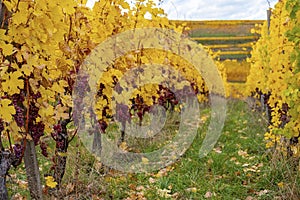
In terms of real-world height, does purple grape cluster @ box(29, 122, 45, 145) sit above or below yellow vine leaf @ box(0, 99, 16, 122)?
below

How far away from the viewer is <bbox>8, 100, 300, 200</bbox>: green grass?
390cm

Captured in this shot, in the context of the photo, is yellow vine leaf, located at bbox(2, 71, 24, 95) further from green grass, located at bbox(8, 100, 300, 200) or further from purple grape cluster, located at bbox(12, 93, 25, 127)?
green grass, located at bbox(8, 100, 300, 200)

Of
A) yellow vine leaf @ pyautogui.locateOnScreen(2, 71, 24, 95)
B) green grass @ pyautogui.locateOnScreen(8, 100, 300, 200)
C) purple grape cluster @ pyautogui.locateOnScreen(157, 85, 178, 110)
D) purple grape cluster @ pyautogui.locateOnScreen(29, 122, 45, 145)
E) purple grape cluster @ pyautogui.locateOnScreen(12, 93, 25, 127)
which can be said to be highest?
yellow vine leaf @ pyautogui.locateOnScreen(2, 71, 24, 95)

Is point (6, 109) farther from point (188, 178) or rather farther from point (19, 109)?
point (188, 178)

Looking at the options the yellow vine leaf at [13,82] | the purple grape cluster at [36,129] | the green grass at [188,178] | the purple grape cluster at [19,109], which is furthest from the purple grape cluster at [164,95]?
the yellow vine leaf at [13,82]

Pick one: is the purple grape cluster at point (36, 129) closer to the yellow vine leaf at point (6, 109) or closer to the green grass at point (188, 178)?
the yellow vine leaf at point (6, 109)

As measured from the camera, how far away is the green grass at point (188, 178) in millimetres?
3898

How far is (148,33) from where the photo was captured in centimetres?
557

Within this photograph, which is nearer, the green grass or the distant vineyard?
the green grass

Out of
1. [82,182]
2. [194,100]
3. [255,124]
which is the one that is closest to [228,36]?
[194,100]

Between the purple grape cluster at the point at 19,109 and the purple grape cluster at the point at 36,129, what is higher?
the purple grape cluster at the point at 19,109

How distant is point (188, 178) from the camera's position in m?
4.51

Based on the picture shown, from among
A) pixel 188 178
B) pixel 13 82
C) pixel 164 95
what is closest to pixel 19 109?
pixel 13 82

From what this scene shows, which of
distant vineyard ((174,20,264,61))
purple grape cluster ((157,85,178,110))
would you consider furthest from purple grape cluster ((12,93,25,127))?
distant vineyard ((174,20,264,61))
